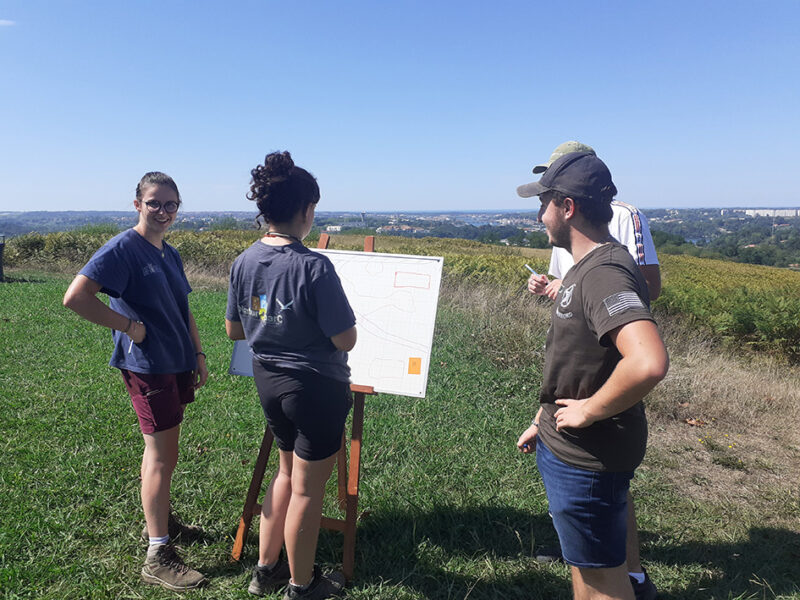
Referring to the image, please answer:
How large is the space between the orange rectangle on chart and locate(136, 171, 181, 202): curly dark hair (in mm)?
1563

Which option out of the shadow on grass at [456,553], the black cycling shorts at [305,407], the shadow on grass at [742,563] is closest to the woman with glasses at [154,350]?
the black cycling shorts at [305,407]

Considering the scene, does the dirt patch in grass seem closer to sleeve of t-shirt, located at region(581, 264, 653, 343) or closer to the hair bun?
sleeve of t-shirt, located at region(581, 264, 653, 343)

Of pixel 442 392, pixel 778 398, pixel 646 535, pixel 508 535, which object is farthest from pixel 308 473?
pixel 778 398

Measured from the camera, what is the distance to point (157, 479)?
2.69 meters

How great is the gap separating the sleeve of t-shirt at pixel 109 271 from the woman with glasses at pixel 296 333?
57 centimetres

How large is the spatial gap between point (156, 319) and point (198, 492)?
5.05 ft

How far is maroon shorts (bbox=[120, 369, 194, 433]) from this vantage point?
266 centimetres

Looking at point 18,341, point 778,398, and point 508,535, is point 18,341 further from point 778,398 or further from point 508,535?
point 778,398

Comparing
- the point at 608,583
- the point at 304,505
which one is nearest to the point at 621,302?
the point at 608,583

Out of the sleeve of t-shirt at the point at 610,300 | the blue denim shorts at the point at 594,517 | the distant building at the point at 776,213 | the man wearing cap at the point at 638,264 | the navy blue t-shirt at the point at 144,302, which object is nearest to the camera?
the sleeve of t-shirt at the point at 610,300

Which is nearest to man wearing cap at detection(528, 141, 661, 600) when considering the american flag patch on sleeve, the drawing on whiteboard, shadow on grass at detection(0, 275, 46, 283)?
the drawing on whiteboard

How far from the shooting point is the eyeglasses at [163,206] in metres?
2.70

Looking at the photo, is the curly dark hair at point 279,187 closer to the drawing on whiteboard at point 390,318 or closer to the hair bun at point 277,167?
the hair bun at point 277,167

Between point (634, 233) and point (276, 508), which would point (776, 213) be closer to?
point (634, 233)
